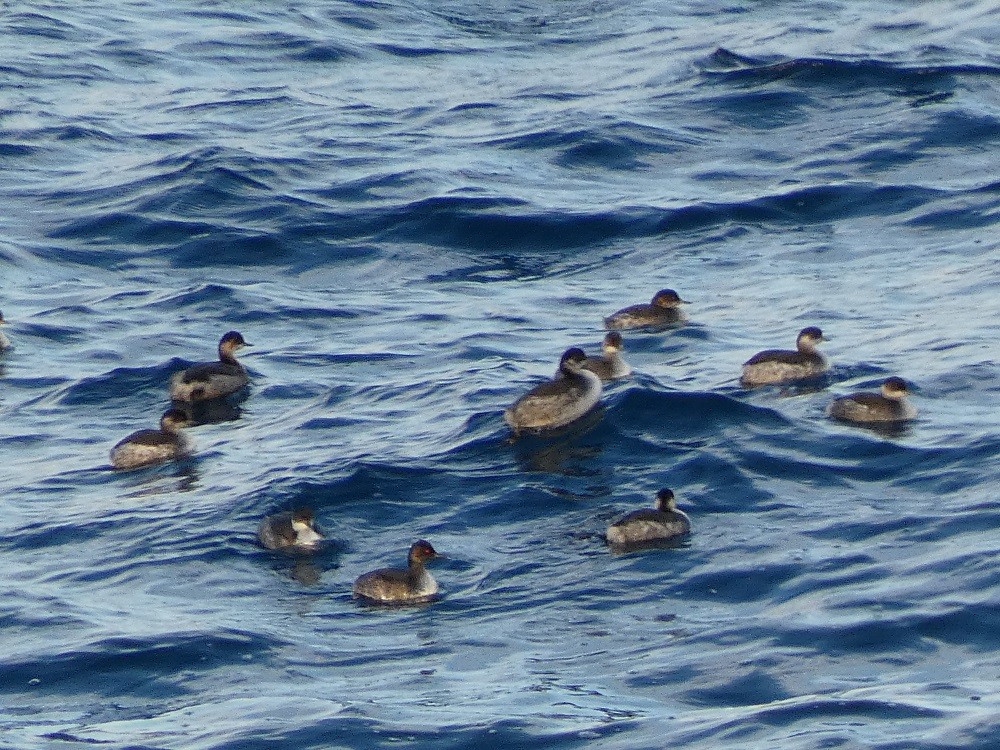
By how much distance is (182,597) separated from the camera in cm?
A: 1379

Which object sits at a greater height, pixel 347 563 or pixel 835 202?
pixel 835 202

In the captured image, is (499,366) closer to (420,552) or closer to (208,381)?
(208,381)

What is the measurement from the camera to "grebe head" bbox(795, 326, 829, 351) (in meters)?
18.0

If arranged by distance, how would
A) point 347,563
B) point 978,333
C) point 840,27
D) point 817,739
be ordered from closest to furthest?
point 817,739, point 347,563, point 978,333, point 840,27

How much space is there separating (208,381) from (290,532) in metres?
4.26

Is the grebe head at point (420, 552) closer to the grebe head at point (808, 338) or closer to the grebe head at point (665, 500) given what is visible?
the grebe head at point (665, 500)

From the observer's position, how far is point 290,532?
1442 centimetres

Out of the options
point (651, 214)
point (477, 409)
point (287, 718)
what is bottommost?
point (287, 718)

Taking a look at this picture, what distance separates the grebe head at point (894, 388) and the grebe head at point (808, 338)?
1.37 meters

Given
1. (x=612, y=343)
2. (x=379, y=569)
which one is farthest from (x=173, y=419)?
(x=379, y=569)

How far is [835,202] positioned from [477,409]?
806cm

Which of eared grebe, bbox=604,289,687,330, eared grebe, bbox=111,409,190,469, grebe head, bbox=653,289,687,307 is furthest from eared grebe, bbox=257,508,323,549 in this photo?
grebe head, bbox=653,289,687,307

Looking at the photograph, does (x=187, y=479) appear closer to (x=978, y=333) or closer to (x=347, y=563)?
(x=347, y=563)

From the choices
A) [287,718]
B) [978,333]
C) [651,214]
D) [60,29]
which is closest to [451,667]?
[287,718]
